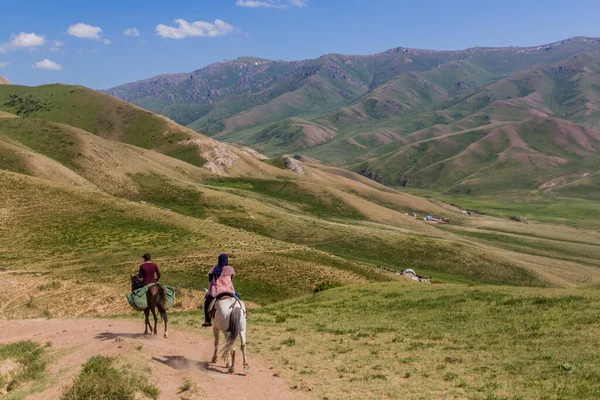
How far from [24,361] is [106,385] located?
826 centimetres

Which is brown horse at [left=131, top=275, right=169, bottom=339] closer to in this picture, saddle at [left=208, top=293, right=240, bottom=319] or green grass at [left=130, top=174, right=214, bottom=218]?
saddle at [left=208, top=293, right=240, bottom=319]

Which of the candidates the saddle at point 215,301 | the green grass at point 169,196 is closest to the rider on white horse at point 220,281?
the saddle at point 215,301

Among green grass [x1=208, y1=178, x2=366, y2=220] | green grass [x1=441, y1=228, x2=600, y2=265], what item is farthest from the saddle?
green grass [x1=441, y1=228, x2=600, y2=265]

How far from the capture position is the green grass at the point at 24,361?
16797mm

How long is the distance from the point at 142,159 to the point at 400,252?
92726 millimetres

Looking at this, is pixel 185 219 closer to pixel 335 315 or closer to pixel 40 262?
pixel 40 262

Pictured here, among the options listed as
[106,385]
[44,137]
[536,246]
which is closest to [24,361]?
Result: [106,385]

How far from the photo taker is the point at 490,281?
90.8 m

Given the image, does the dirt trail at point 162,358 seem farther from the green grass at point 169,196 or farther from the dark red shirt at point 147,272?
the green grass at point 169,196

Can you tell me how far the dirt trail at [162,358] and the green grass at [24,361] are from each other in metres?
0.57

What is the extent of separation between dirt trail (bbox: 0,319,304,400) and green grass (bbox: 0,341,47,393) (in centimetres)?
57

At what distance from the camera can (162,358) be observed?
61.0 feet

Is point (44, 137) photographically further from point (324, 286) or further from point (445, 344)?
point (445, 344)

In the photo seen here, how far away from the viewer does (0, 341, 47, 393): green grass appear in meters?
16.8
